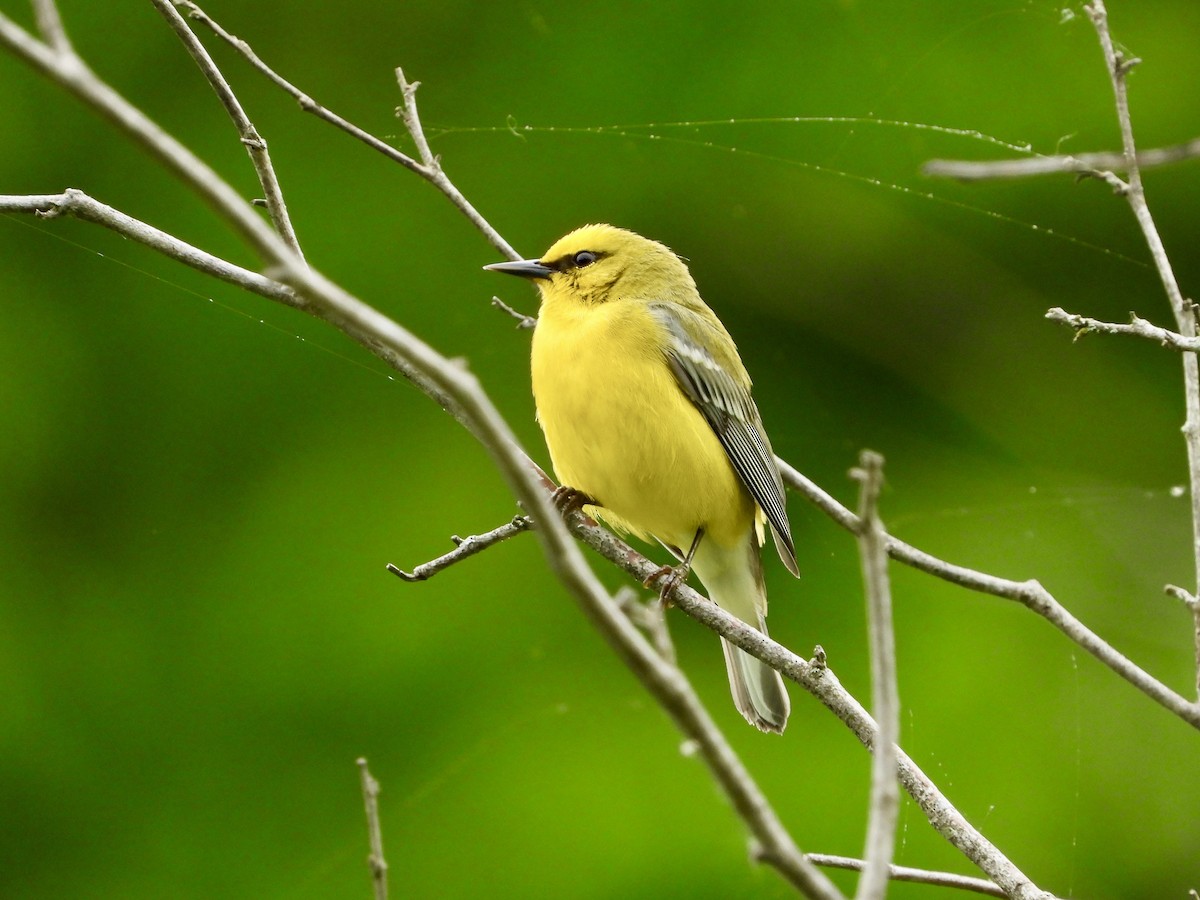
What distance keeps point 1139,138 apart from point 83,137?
362 cm

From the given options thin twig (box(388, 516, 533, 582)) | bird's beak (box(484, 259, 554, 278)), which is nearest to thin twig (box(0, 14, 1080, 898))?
thin twig (box(388, 516, 533, 582))

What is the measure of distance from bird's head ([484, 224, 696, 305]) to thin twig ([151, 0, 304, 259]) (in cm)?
88

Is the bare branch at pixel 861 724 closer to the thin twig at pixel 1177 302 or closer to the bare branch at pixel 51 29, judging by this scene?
the thin twig at pixel 1177 302

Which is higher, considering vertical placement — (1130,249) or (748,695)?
(1130,249)

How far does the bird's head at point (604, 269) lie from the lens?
2.83 m

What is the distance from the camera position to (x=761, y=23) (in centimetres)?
433

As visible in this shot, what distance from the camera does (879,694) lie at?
0.88m

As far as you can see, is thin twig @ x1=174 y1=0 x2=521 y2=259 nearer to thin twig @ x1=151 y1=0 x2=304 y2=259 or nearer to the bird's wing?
thin twig @ x1=151 y1=0 x2=304 y2=259

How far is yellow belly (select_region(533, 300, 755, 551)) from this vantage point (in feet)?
8.31

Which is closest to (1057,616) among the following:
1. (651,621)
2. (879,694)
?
(879,694)

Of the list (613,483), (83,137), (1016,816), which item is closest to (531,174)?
(83,137)

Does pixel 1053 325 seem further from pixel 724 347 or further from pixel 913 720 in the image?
pixel 724 347

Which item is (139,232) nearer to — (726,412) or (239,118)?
(239,118)

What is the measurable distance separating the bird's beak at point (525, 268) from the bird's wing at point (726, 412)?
0.26 meters
